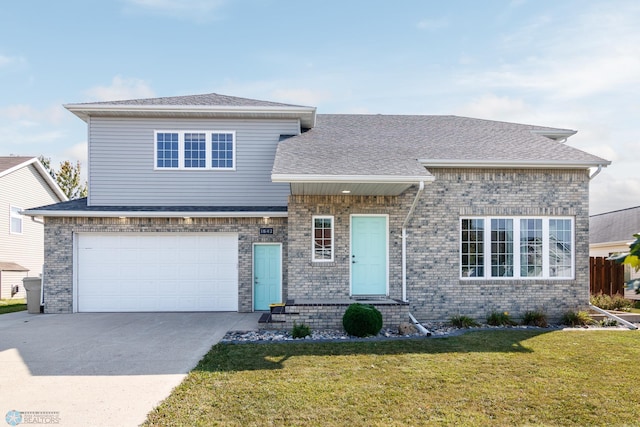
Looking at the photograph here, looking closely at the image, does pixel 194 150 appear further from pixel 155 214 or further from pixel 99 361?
pixel 99 361

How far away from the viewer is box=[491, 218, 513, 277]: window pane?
444 inches

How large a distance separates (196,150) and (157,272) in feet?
12.5

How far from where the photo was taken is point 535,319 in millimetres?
10711

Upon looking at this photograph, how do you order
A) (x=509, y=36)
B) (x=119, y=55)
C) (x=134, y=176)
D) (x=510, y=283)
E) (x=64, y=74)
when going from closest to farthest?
1. (x=510, y=283)
2. (x=509, y=36)
3. (x=134, y=176)
4. (x=119, y=55)
5. (x=64, y=74)

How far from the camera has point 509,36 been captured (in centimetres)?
1206

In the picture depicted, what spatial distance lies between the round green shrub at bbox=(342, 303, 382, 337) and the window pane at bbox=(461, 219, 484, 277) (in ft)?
11.4

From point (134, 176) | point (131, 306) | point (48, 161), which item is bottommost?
point (131, 306)

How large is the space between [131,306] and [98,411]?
27.0ft

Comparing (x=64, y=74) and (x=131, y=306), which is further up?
(x=64, y=74)

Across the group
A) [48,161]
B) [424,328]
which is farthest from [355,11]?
[48,161]

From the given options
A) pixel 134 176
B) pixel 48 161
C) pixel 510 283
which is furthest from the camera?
pixel 48 161

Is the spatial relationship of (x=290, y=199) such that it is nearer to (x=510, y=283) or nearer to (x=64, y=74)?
(x=510, y=283)

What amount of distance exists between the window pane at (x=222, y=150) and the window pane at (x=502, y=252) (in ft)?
25.7

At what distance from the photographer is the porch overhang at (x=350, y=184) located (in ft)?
30.3
